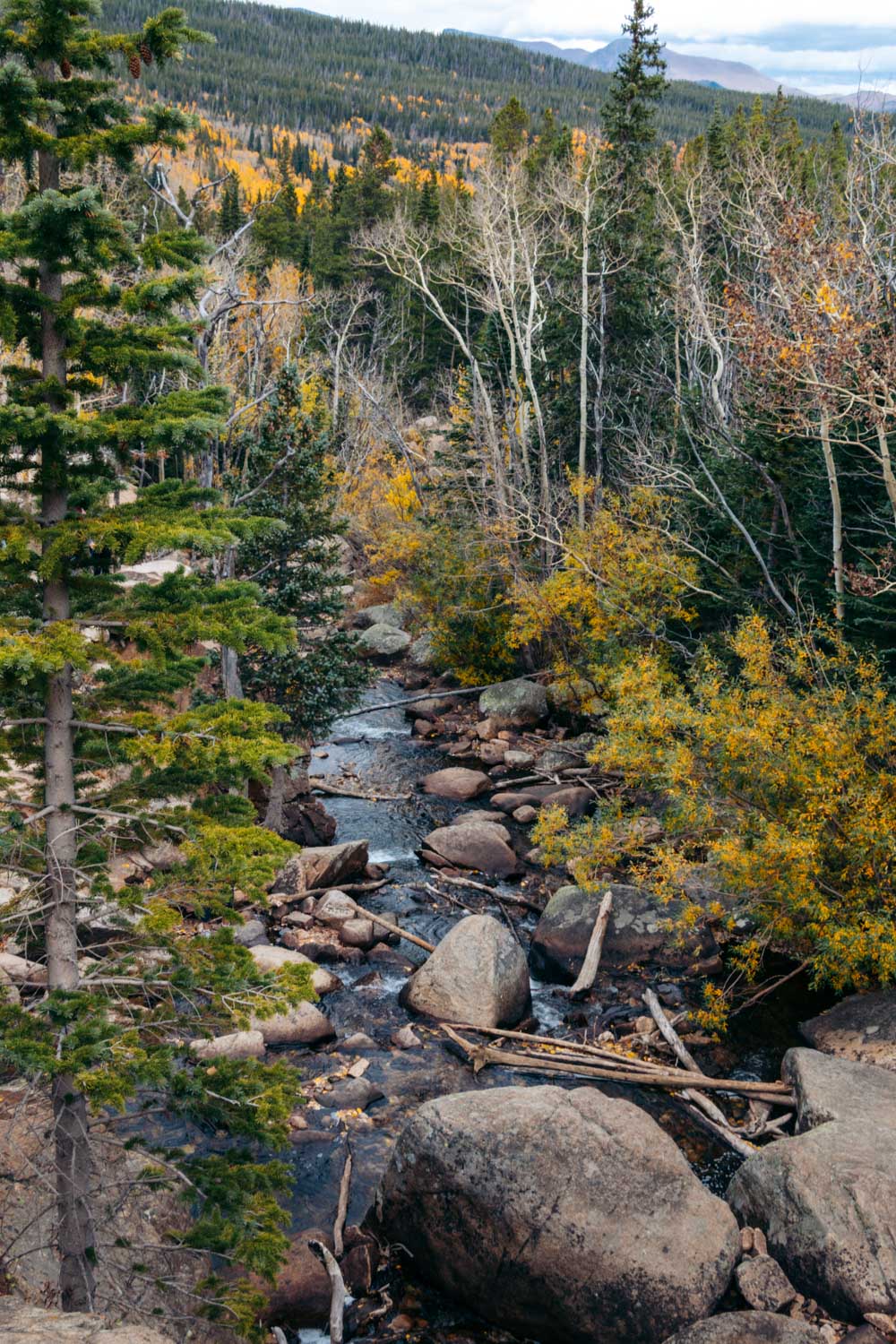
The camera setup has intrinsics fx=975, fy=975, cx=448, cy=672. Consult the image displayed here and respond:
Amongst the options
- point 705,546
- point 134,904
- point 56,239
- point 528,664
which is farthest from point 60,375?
point 528,664

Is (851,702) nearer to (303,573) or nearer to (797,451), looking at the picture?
(797,451)

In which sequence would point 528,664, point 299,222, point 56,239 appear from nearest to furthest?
1. point 56,239
2. point 528,664
3. point 299,222

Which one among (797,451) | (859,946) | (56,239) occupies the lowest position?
(859,946)

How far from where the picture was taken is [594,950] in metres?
15.0

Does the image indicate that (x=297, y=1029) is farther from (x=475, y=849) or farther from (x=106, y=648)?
(x=106, y=648)

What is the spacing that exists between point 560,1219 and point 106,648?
254 inches

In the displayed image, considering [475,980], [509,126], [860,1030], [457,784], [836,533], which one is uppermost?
[509,126]

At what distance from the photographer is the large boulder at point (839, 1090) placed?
10.3 m

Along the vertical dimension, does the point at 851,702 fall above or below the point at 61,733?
below

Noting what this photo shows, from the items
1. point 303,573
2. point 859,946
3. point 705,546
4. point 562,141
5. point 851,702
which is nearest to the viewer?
point 859,946

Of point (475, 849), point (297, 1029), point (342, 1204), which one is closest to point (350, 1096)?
point (297, 1029)

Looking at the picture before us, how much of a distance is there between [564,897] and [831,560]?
8.61m

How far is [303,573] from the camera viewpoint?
61.7ft

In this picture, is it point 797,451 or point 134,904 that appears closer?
point 134,904
